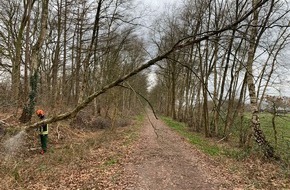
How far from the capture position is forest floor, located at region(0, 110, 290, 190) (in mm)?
7037

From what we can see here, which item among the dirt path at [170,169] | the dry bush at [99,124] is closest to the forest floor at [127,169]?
the dirt path at [170,169]

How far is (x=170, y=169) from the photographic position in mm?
8344

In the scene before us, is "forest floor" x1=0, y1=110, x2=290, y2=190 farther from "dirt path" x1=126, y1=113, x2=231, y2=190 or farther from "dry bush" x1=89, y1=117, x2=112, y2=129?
"dry bush" x1=89, y1=117, x2=112, y2=129

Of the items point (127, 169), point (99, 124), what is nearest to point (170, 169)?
point (127, 169)

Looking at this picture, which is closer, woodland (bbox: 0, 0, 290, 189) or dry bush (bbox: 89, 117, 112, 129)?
woodland (bbox: 0, 0, 290, 189)

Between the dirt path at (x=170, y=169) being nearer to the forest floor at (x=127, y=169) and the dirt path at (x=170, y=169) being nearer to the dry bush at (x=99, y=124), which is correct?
the forest floor at (x=127, y=169)

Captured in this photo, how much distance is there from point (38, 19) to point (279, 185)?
19.6 meters

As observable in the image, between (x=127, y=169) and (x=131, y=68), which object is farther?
(x=131, y=68)

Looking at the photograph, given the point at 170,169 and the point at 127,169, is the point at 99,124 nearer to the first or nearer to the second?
the point at 127,169

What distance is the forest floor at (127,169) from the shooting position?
23.1ft

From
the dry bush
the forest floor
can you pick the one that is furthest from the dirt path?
the dry bush

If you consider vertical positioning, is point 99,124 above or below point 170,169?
above

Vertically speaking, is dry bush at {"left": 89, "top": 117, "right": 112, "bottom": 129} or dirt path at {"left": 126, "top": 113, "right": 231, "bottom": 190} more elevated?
dry bush at {"left": 89, "top": 117, "right": 112, "bottom": 129}

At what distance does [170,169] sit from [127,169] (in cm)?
141
